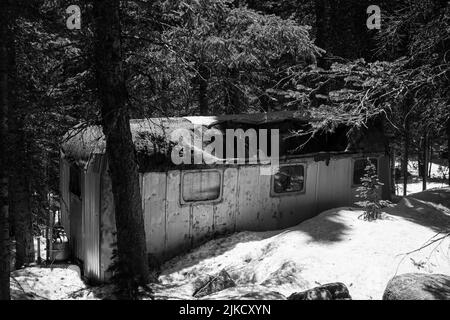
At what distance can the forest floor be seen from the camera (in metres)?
9.12

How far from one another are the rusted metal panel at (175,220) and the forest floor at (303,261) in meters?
0.33

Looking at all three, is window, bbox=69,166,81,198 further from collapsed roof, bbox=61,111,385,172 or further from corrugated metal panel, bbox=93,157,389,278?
corrugated metal panel, bbox=93,157,389,278

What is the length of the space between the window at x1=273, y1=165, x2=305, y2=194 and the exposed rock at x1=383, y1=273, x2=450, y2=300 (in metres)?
5.54

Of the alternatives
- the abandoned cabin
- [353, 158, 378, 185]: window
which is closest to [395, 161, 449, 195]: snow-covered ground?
[353, 158, 378, 185]: window

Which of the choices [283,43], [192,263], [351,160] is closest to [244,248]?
[192,263]

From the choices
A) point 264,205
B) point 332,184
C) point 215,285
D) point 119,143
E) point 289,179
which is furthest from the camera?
point 332,184

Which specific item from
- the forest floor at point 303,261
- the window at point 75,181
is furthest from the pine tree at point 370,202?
the window at point 75,181

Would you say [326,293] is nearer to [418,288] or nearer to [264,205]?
[418,288]

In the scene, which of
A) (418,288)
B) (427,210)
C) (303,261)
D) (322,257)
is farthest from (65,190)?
(427,210)

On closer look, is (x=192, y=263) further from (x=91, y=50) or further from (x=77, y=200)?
(x=91, y=50)

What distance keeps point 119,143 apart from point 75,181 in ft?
14.2

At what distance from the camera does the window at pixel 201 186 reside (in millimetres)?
11922

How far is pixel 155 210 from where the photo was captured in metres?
11.6

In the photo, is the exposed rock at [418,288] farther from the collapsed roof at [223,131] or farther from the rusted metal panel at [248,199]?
the rusted metal panel at [248,199]
